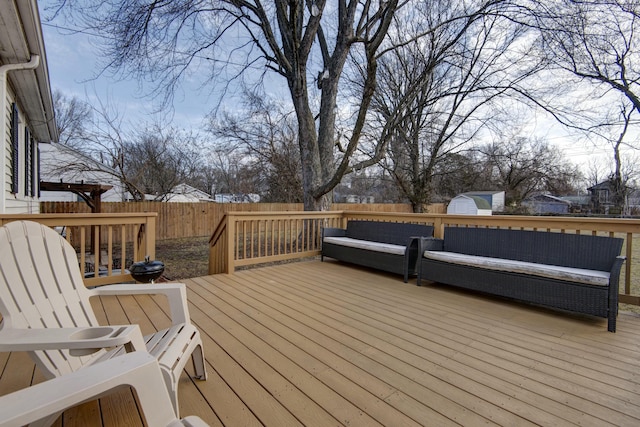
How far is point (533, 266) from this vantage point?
10.4ft

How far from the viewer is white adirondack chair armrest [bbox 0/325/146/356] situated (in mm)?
1087

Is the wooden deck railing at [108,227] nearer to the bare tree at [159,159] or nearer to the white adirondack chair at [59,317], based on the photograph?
the white adirondack chair at [59,317]

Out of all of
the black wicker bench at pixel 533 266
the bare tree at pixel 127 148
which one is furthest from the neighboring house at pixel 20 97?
the black wicker bench at pixel 533 266

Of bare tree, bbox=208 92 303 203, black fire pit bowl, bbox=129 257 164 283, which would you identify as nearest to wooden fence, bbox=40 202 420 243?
bare tree, bbox=208 92 303 203

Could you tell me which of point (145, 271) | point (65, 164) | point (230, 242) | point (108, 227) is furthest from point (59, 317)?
point (65, 164)

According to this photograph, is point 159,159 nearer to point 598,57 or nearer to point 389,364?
point 389,364

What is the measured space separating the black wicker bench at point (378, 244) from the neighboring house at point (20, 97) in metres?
4.35

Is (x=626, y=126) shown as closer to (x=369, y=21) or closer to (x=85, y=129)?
(x=369, y=21)

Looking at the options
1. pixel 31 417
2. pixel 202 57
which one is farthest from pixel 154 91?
pixel 31 417

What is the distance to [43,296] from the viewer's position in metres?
1.55

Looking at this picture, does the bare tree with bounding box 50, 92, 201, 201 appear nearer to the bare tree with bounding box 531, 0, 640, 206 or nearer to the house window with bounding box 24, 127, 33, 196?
the house window with bounding box 24, 127, 33, 196

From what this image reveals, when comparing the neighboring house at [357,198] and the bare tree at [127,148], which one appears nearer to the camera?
the bare tree at [127,148]

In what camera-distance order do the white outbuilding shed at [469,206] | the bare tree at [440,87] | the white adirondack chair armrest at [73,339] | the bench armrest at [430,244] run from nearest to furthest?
the white adirondack chair armrest at [73,339] → the bench armrest at [430,244] → the bare tree at [440,87] → the white outbuilding shed at [469,206]

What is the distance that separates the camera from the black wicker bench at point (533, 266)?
9.20 ft
